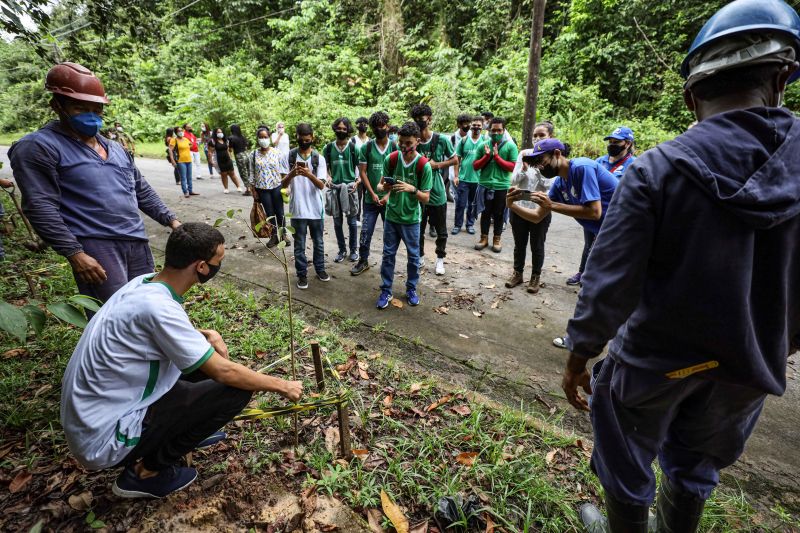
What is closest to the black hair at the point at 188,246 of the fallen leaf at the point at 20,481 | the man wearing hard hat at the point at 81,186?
the man wearing hard hat at the point at 81,186

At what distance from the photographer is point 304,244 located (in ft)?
18.0

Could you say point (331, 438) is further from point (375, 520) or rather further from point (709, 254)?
point (709, 254)

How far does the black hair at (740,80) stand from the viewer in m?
1.36

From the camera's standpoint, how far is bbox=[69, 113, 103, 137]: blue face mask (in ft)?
8.97

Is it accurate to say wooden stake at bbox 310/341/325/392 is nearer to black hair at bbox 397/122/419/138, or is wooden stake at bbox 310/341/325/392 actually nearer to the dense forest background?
black hair at bbox 397/122/419/138

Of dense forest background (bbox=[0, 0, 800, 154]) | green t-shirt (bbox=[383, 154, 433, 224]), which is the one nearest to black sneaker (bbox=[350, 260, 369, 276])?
green t-shirt (bbox=[383, 154, 433, 224])

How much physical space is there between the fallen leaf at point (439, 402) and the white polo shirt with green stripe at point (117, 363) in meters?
1.78

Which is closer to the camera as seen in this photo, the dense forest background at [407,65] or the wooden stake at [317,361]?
the wooden stake at [317,361]

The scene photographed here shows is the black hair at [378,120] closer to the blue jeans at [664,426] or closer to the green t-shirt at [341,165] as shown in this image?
the green t-shirt at [341,165]

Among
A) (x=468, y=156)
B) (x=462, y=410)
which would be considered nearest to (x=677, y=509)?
(x=462, y=410)

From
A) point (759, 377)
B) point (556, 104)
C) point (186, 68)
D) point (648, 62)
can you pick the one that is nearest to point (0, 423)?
point (759, 377)

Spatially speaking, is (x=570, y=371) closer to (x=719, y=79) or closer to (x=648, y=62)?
(x=719, y=79)

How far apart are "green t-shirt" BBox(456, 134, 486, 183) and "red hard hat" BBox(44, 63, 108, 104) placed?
551cm

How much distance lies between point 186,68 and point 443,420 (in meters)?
28.0
